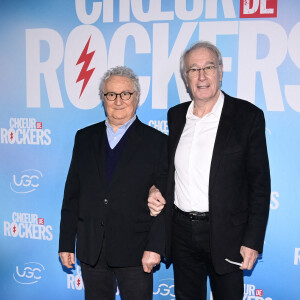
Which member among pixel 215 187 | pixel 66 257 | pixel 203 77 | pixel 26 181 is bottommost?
pixel 66 257

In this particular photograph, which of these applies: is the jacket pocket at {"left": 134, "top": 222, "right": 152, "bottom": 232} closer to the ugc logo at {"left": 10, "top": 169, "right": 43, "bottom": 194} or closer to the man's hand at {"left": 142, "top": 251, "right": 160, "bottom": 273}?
the man's hand at {"left": 142, "top": 251, "right": 160, "bottom": 273}

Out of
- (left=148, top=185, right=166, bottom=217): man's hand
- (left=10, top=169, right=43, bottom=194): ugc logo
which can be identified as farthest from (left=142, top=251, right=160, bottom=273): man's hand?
(left=10, top=169, right=43, bottom=194): ugc logo

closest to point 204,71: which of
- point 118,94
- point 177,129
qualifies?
point 177,129

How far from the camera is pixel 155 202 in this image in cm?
179

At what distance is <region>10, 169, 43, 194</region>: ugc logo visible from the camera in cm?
266

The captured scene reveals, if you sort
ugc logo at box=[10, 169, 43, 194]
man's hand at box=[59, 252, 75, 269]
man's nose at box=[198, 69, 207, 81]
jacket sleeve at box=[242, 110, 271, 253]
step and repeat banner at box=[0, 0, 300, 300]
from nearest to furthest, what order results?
jacket sleeve at box=[242, 110, 271, 253], man's nose at box=[198, 69, 207, 81], man's hand at box=[59, 252, 75, 269], step and repeat banner at box=[0, 0, 300, 300], ugc logo at box=[10, 169, 43, 194]

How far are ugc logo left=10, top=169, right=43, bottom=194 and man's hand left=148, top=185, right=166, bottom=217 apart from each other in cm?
120

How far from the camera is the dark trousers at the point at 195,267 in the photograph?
5.59ft

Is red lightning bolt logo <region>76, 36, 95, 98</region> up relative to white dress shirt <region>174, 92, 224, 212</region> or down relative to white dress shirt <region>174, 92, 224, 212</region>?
up

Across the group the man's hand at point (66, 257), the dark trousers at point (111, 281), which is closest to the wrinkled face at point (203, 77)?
the dark trousers at point (111, 281)

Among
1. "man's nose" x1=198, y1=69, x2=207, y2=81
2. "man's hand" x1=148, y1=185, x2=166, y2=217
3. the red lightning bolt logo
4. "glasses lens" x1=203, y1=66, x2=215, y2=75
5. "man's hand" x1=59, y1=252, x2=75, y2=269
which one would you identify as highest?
the red lightning bolt logo

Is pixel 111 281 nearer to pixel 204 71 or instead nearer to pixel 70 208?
pixel 70 208

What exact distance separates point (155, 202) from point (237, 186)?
0.44 m

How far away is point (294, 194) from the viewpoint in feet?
7.41
